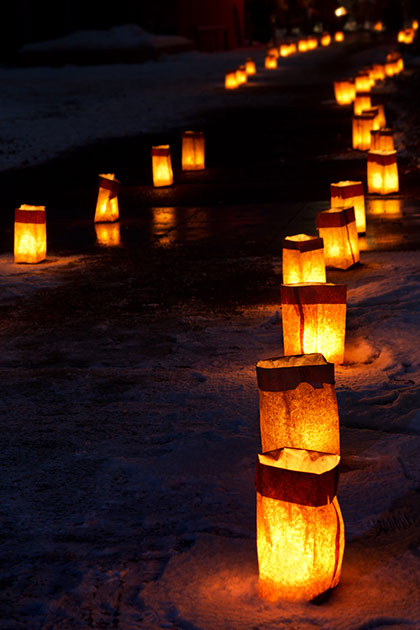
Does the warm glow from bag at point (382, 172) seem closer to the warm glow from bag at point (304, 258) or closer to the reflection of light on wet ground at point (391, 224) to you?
the reflection of light on wet ground at point (391, 224)

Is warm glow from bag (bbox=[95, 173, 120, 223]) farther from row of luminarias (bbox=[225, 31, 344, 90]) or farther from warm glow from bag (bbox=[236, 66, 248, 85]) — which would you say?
warm glow from bag (bbox=[236, 66, 248, 85])

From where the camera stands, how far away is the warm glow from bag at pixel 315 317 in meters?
6.33

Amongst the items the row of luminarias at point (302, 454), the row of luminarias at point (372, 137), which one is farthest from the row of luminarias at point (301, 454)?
the row of luminarias at point (372, 137)

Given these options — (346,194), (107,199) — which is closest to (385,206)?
(346,194)

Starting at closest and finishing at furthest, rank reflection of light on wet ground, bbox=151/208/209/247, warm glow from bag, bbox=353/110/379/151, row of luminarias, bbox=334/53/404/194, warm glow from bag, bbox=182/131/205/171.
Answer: reflection of light on wet ground, bbox=151/208/209/247 → row of luminarias, bbox=334/53/404/194 → warm glow from bag, bbox=182/131/205/171 → warm glow from bag, bbox=353/110/379/151

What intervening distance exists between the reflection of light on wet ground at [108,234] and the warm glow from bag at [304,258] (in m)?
3.78

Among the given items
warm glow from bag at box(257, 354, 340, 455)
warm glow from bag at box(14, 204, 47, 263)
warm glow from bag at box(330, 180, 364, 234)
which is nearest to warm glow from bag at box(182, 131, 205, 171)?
warm glow from bag at box(330, 180, 364, 234)

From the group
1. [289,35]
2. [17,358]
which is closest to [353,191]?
[17,358]

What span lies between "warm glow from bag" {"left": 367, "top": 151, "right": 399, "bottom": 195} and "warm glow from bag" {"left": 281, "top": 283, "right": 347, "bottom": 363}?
23.7 feet

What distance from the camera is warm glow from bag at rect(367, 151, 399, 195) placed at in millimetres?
13320

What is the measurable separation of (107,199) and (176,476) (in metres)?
8.00

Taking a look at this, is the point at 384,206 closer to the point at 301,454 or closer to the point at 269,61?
the point at 301,454

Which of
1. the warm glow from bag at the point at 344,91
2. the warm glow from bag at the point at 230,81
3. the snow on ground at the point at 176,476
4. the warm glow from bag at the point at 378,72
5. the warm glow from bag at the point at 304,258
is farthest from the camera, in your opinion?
the warm glow from bag at the point at 378,72

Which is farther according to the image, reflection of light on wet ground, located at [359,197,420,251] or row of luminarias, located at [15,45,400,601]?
reflection of light on wet ground, located at [359,197,420,251]
